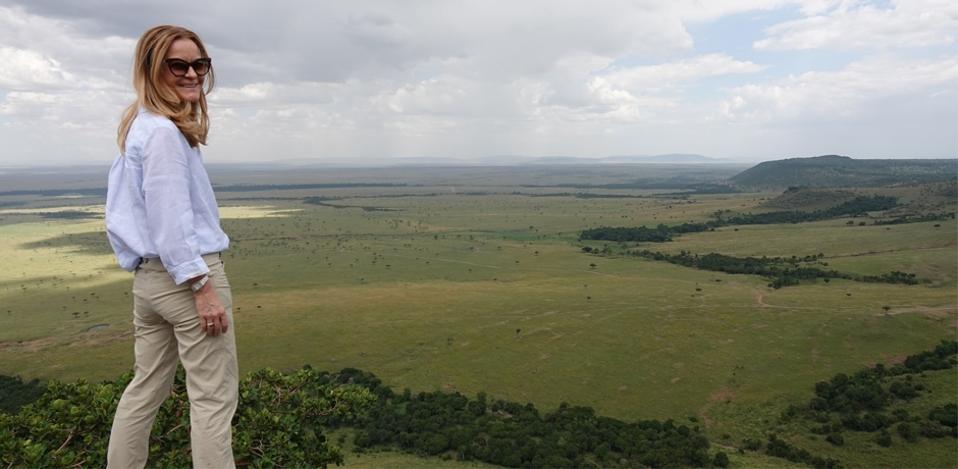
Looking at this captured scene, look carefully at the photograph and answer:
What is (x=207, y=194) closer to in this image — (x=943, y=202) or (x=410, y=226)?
(x=410, y=226)

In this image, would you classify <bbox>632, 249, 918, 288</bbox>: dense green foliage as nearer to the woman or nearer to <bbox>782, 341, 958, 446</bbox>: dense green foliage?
<bbox>782, 341, 958, 446</bbox>: dense green foliage

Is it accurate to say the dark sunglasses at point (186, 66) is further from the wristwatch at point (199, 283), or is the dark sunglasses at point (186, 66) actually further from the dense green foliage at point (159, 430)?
the dense green foliage at point (159, 430)

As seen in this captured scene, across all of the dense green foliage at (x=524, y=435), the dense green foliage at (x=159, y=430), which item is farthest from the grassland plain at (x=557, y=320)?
the dense green foliage at (x=159, y=430)

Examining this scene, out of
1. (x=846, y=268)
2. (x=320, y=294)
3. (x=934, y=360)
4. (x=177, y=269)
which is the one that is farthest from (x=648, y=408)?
(x=846, y=268)

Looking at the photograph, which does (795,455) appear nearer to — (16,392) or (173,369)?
(173,369)

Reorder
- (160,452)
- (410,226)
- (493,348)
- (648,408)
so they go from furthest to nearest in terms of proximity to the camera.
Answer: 1. (410,226)
2. (493,348)
3. (648,408)
4. (160,452)

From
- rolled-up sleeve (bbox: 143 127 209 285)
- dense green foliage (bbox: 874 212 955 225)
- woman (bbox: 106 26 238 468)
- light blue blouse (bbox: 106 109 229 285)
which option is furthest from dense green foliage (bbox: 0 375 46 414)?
dense green foliage (bbox: 874 212 955 225)
